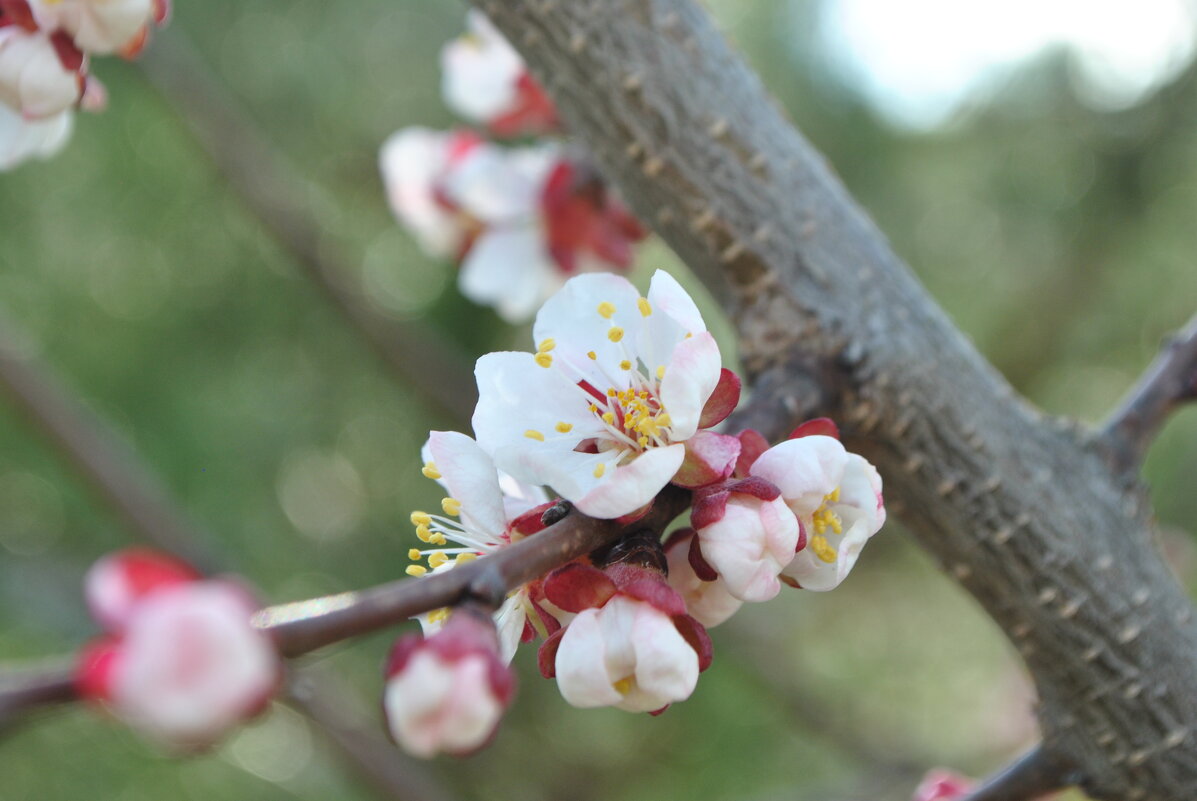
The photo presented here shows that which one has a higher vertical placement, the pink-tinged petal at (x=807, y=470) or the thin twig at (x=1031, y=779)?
the pink-tinged petal at (x=807, y=470)

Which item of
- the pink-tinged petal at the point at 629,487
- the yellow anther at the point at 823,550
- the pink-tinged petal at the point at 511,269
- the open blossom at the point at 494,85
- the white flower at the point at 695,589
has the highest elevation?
the open blossom at the point at 494,85

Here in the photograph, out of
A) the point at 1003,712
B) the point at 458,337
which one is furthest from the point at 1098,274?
the point at 458,337

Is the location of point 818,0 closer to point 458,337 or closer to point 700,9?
point 458,337

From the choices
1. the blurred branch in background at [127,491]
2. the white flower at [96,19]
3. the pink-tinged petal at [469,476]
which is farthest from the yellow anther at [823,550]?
the blurred branch in background at [127,491]

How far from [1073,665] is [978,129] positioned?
2.11 m

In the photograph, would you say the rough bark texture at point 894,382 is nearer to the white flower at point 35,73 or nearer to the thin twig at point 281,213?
the white flower at point 35,73

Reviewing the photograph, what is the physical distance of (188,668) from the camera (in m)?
0.20

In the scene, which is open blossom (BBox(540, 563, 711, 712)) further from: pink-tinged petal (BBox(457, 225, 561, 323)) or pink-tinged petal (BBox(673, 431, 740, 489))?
pink-tinged petal (BBox(457, 225, 561, 323))

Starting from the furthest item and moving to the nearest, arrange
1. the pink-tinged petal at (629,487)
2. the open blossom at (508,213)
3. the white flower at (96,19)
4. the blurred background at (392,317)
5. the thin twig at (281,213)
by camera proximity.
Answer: the blurred background at (392,317) < the thin twig at (281,213) < the open blossom at (508,213) < the white flower at (96,19) < the pink-tinged petal at (629,487)

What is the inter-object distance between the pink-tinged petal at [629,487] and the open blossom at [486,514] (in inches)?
1.6

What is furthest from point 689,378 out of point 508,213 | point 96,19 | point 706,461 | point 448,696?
point 508,213

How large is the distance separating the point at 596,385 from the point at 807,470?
9 centimetres

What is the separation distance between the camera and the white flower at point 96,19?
40cm

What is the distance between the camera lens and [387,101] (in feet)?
6.08
